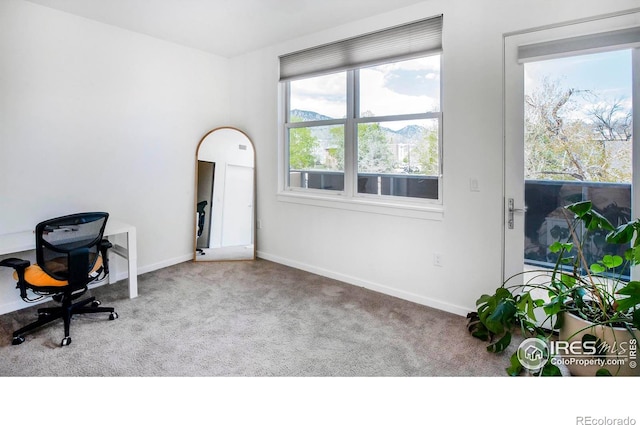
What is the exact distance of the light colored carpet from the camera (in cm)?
217

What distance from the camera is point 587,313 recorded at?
2021 millimetres

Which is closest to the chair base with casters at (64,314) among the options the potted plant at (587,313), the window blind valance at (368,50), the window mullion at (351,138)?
the window mullion at (351,138)

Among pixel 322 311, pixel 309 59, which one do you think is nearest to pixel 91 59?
pixel 309 59

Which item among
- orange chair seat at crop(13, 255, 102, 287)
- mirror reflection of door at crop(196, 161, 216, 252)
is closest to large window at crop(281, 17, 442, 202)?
mirror reflection of door at crop(196, 161, 216, 252)

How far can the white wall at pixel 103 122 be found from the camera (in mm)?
2953

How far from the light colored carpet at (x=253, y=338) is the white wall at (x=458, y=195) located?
0.26 meters

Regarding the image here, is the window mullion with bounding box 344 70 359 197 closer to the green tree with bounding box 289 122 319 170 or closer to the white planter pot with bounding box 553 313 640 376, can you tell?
the green tree with bounding box 289 122 319 170

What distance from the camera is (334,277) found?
12.5ft

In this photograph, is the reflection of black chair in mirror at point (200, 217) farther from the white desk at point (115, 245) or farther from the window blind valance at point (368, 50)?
the window blind valance at point (368, 50)

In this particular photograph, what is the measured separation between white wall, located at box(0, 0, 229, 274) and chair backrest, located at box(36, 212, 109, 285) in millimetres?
861

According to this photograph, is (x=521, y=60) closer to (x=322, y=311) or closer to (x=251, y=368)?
(x=322, y=311)

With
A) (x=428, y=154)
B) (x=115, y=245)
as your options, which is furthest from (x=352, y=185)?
(x=115, y=245)

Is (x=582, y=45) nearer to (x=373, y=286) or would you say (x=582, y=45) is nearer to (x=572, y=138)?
(x=572, y=138)
